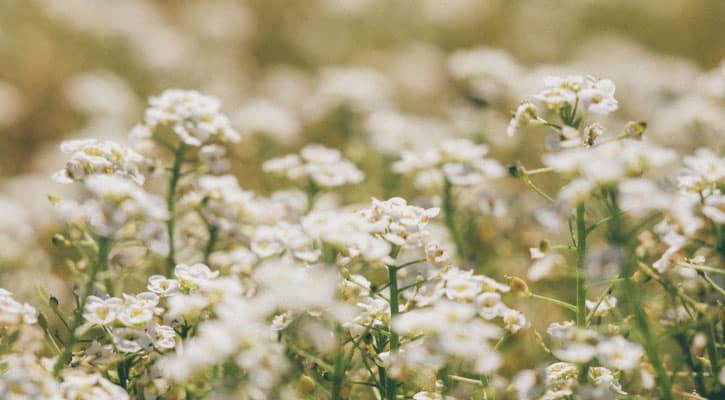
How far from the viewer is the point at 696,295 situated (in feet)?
8.25

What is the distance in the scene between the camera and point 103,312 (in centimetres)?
199

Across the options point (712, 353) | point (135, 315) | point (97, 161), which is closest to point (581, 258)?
point (712, 353)

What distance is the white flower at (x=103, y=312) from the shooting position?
197cm

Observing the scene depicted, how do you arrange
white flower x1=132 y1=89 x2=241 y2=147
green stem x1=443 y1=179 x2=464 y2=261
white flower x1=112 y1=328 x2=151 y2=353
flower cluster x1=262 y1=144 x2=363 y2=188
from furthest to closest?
green stem x1=443 y1=179 x2=464 y2=261 < flower cluster x1=262 y1=144 x2=363 y2=188 < white flower x1=132 y1=89 x2=241 y2=147 < white flower x1=112 y1=328 x2=151 y2=353

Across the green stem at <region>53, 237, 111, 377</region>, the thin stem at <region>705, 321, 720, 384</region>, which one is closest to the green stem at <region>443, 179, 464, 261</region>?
the thin stem at <region>705, 321, 720, 384</region>

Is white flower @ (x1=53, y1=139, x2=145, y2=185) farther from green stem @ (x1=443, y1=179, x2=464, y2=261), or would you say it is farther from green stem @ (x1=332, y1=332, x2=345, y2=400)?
green stem @ (x1=443, y1=179, x2=464, y2=261)

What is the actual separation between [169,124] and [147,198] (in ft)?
2.38

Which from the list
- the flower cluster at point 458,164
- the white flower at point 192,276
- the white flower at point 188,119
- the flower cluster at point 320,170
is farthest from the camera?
the flower cluster at point 320,170

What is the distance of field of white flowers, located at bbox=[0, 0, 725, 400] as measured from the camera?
5.96 ft

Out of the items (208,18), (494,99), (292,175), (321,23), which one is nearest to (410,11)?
(321,23)

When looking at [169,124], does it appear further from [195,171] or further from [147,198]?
[147,198]

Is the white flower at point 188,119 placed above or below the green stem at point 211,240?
above

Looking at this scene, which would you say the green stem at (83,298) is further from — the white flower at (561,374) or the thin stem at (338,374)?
the white flower at (561,374)

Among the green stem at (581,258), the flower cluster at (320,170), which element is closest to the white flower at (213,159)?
the flower cluster at (320,170)
